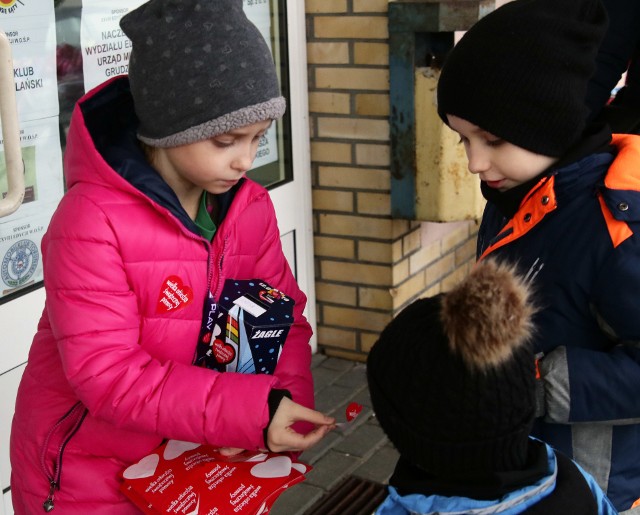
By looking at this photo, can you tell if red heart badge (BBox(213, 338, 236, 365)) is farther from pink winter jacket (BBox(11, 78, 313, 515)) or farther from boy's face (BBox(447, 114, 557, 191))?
boy's face (BBox(447, 114, 557, 191))

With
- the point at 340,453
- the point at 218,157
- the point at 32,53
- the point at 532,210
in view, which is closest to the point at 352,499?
the point at 340,453

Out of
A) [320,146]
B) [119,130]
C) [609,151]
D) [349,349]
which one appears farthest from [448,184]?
[119,130]

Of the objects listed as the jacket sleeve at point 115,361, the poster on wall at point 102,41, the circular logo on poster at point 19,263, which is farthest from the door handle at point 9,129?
the poster on wall at point 102,41

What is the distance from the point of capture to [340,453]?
361 centimetres

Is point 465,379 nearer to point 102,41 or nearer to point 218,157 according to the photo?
point 218,157

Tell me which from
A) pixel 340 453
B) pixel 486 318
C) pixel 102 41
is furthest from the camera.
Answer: pixel 340 453

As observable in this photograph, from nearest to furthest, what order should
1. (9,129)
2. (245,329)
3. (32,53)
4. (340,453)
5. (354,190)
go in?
1. (9,129)
2. (245,329)
3. (32,53)
4. (340,453)
5. (354,190)

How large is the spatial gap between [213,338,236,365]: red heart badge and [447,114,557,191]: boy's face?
67 centimetres

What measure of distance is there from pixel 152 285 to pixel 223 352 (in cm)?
22

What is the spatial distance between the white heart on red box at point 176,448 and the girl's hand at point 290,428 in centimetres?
19

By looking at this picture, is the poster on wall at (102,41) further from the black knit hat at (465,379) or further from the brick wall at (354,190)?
the black knit hat at (465,379)

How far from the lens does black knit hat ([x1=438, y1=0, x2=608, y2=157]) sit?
200 cm

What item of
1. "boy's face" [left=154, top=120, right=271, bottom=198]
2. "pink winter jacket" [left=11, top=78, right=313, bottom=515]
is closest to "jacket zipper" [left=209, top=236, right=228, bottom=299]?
"pink winter jacket" [left=11, top=78, right=313, bottom=515]

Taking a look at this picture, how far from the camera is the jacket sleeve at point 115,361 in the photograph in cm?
186
